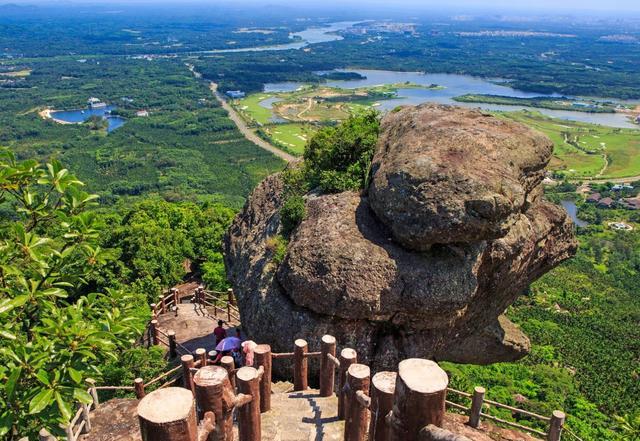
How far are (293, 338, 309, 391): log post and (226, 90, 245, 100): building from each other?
456ft

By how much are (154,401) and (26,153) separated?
9887 centimetres

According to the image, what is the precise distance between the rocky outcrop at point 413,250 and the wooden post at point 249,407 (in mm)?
4125

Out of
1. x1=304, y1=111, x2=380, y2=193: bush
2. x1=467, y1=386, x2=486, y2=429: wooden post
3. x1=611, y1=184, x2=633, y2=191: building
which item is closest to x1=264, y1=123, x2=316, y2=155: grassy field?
x1=611, y1=184, x2=633, y2=191: building

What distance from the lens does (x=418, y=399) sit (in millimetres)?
4172

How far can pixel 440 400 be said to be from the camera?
13.8 feet

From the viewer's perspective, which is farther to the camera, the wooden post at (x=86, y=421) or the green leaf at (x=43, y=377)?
the wooden post at (x=86, y=421)

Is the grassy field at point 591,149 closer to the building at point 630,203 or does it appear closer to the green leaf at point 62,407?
the building at point 630,203

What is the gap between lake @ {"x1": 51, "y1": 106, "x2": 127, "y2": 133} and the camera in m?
117

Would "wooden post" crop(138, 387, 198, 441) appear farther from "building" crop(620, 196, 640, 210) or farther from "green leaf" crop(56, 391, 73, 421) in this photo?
"building" crop(620, 196, 640, 210)

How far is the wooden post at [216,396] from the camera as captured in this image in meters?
5.64

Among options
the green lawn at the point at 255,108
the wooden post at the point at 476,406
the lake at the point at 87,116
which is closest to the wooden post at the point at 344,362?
the wooden post at the point at 476,406

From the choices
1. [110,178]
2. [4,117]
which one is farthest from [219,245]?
[4,117]

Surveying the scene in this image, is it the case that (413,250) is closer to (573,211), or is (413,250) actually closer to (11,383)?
(11,383)

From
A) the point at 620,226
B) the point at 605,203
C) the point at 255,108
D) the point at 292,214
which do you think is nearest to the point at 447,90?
the point at 255,108
